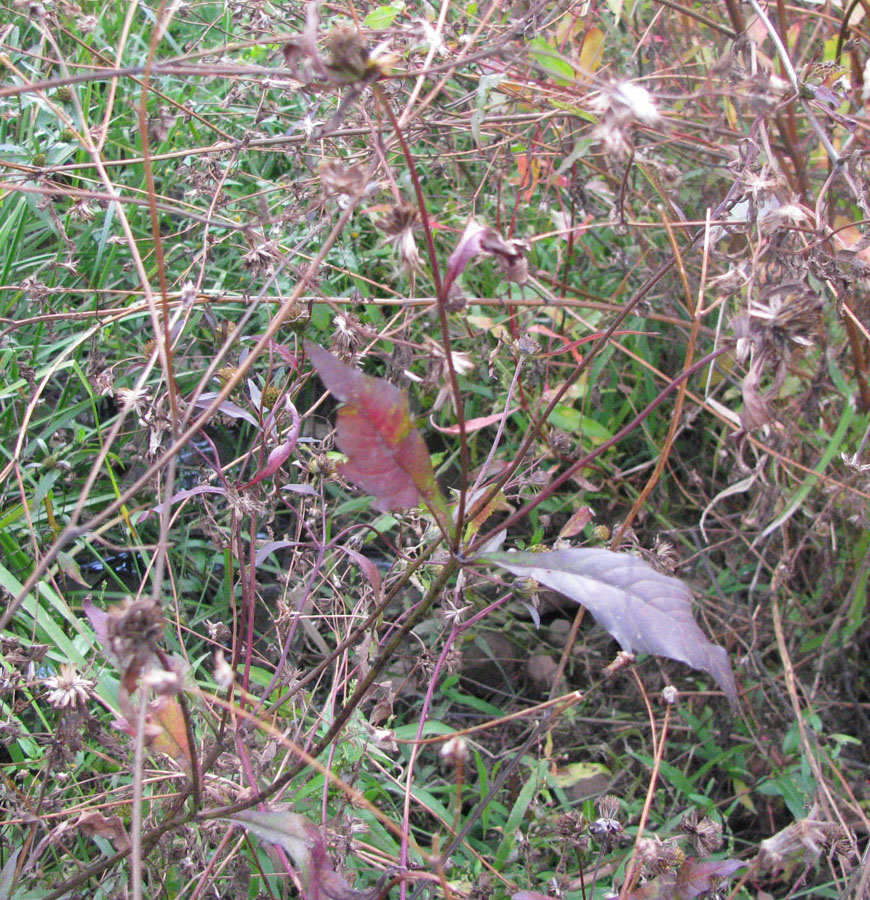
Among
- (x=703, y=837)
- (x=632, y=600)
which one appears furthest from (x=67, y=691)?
(x=703, y=837)

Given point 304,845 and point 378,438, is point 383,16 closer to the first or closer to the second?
point 378,438

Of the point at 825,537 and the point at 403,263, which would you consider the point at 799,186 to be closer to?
the point at 825,537

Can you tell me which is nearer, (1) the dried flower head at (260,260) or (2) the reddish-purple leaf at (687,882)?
(2) the reddish-purple leaf at (687,882)

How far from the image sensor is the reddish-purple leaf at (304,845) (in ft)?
2.31

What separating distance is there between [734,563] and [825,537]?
177mm

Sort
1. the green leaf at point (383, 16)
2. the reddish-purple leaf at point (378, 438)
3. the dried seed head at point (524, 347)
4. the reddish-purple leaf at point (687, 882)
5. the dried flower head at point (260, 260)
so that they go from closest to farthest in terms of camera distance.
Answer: the reddish-purple leaf at point (378, 438) → the reddish-purple leaf at point (687, 882) → the dried seed head at point (524, 347) → the dried flower head at point (260, 260) → the green leaf at point (383, 16)

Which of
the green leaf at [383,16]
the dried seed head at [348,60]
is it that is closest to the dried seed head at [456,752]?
the dried seed head at [348,60]

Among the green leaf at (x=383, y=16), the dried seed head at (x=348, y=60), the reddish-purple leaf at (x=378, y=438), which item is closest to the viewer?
the dried seed head at (x=348, y=60)

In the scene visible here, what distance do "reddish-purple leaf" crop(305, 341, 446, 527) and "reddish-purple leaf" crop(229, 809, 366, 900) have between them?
0.98ft

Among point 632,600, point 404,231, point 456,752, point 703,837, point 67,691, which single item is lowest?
point 703,837

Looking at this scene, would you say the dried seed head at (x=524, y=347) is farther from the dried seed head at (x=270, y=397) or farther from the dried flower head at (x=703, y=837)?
the dried flower head at (x=703, y=837)

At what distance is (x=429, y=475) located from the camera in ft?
2.31

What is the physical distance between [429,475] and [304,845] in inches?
13.5

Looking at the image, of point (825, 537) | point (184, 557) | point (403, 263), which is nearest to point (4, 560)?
point (184, 557)
